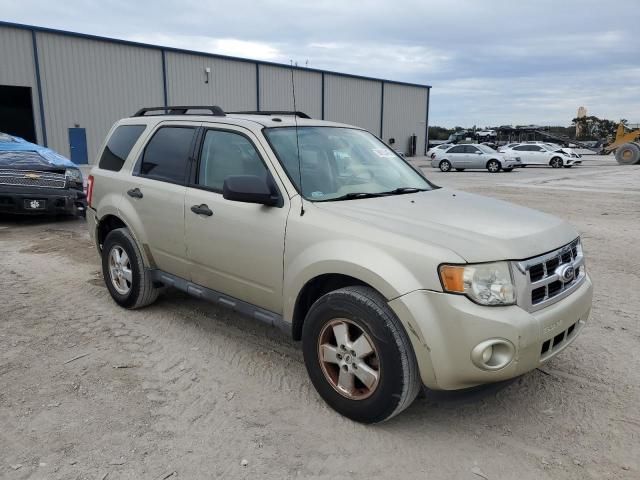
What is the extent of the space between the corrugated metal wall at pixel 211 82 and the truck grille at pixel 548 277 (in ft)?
92.7

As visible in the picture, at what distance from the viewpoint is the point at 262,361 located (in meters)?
3.94

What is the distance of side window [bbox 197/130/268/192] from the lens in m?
3.81

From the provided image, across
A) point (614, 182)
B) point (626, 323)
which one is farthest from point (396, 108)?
point (626, 323)

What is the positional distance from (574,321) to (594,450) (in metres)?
0.71

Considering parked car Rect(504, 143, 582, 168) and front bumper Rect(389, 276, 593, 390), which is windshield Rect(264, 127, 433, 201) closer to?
front bumper Rect(389, 276, 593, 390)

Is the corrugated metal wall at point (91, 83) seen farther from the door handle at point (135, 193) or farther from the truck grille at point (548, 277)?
the truck grille at point (548, 277)

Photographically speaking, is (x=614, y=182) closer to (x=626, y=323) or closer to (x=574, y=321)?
(x=626, y=323)

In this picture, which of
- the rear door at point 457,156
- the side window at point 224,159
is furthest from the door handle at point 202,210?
the rear door at point 457,156

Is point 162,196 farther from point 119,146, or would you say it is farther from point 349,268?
point 349,268

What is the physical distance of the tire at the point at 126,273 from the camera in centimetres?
471

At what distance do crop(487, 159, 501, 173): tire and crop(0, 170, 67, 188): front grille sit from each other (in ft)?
74.3

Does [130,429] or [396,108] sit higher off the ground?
[396,108]

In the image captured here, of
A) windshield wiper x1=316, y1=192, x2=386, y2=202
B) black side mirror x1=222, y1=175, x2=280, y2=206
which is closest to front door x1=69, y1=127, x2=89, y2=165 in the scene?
black side mirror x1=222, y1=175, x2=280, y2=206

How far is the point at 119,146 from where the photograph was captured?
512 cm
